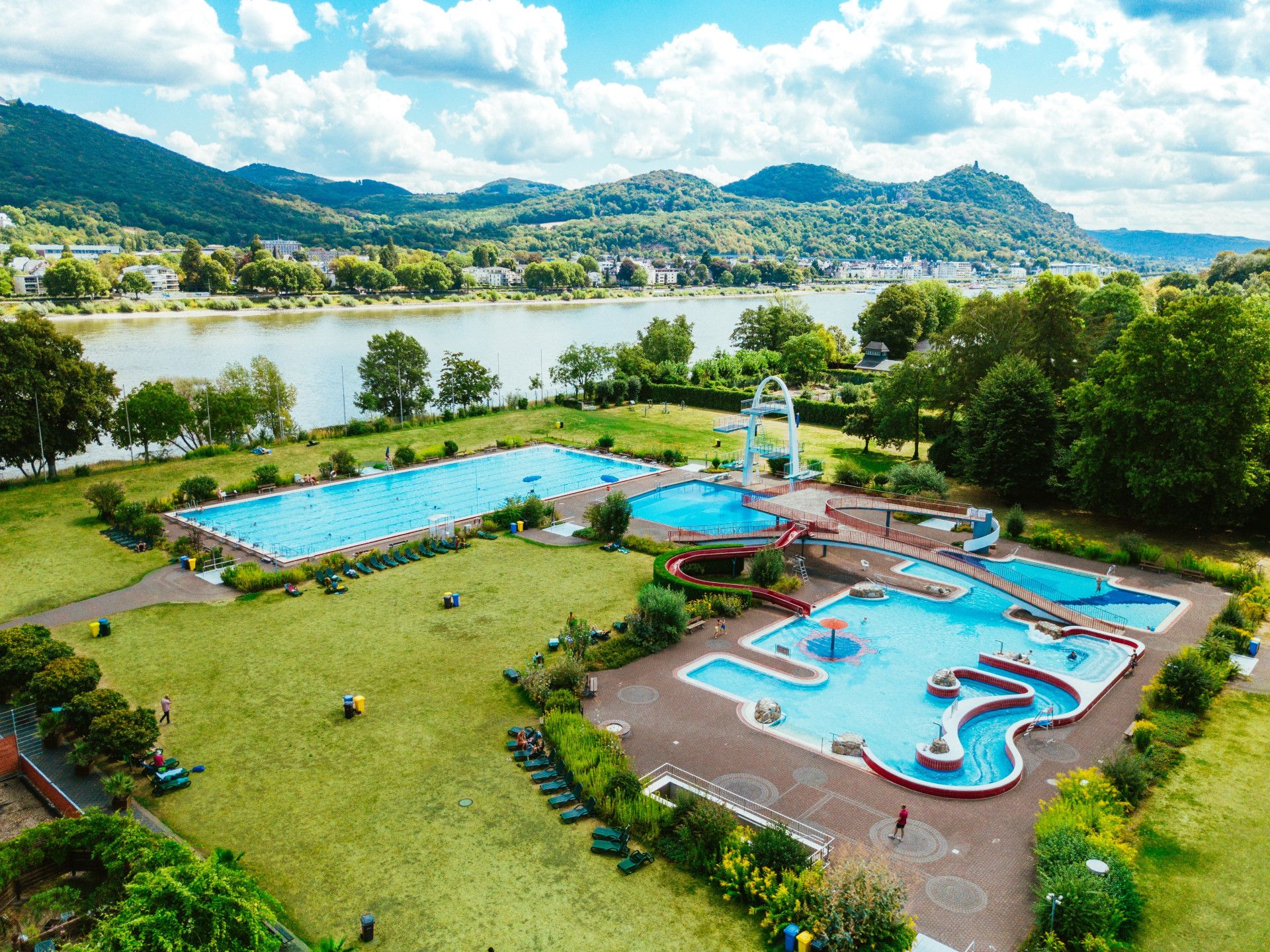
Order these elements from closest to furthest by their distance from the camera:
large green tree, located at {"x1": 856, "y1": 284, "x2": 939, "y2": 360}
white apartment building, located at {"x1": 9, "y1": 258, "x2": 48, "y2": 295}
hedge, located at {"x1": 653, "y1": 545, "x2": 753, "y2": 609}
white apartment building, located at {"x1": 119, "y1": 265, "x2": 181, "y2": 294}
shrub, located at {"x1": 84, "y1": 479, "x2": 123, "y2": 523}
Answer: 1. hedge, located at {"x1": 653, "y1": 545, "x2": 753, "y2": 609}
2. shrub, located at {"x1": 84, "y1": 479, "x2": 123, "y2": 523}
3. large green tree, located at {"x1": 856, "y1": 284, "x2": 939, "y2": 360}
4. white apartment building, located at {"x1": 9, "y1": 258, "x2": 48, "y2": 295}
5. white apartment building, located at {"x1": 119, "y1": 265, "x2": 181, "y2": 294}

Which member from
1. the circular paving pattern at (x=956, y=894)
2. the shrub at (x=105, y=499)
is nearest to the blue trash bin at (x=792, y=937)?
the circular paving pattern at (x=956, y=894)

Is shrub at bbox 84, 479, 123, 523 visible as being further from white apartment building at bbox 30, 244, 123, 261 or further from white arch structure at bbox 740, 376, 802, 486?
white apartment building at bbox 30, 244, 123, 261

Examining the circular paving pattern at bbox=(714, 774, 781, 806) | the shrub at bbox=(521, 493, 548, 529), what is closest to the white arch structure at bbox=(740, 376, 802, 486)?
the shrub at bbox=(521, 493, 548, 529)

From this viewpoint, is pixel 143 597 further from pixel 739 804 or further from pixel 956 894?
pixel 956 894

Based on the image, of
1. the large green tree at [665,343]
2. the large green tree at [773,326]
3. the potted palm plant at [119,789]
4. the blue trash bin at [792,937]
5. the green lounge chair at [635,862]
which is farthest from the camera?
the large green tree at [773,326]

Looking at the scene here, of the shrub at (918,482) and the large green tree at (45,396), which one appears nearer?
the shrub at (918,482)

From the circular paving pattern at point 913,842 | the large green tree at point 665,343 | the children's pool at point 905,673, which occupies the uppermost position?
the large green tree at point 665,343

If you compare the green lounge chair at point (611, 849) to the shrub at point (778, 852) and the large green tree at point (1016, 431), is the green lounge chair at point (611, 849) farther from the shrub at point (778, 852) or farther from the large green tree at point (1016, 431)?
the large green tree at point (1016, 431)

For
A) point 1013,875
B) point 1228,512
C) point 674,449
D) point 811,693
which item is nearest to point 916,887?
point 1013,875
